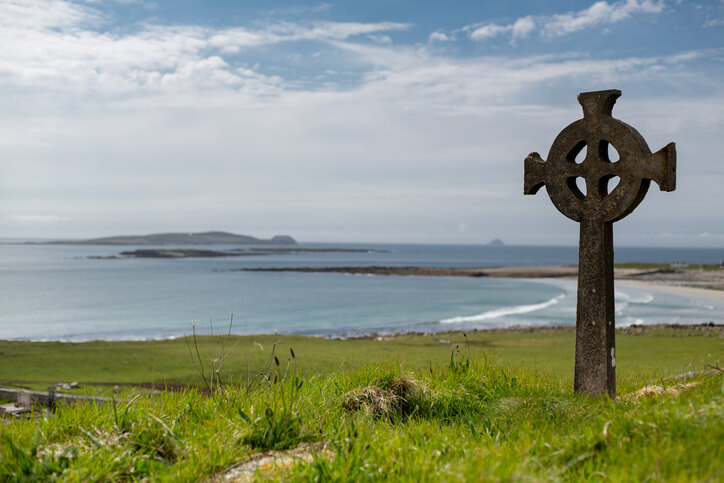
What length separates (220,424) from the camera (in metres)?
4.52

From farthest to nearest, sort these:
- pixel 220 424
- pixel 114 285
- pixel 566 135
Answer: pixel 114 285, pixel 566 135, pixel 220 424

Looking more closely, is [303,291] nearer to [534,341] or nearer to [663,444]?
[534,341]

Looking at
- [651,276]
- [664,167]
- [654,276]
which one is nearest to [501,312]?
[664,167]

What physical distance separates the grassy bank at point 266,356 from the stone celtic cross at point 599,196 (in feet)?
23.4

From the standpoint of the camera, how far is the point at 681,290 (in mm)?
59312

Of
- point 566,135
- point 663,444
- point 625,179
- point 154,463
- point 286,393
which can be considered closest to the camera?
point 663,444

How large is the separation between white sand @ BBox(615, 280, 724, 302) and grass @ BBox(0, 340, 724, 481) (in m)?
53.5

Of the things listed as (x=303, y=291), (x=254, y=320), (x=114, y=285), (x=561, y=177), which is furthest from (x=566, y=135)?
(x=114, y=285)

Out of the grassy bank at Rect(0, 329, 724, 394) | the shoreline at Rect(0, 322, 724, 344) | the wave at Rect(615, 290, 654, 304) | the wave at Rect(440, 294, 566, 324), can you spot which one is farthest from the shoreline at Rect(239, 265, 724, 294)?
the grassy bank at Rect(0, 329, 724, 394)

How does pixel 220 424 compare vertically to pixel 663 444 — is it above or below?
below

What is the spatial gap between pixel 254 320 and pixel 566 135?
1426 inches

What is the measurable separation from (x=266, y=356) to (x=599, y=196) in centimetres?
1642

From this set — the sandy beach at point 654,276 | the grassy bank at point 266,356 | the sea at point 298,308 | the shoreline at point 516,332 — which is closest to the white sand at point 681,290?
the sandy beach at point 654,276

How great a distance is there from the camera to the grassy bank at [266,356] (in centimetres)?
1616
